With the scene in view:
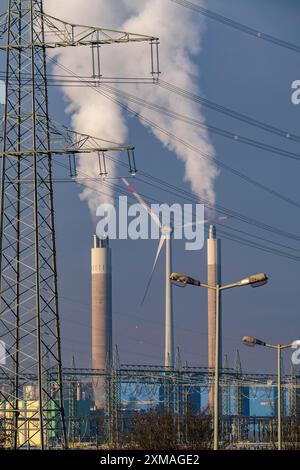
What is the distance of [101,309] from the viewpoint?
566 feet

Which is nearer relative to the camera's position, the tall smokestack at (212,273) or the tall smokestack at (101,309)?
the tall smokestack at (101,309)

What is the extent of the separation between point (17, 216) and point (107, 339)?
13233cm

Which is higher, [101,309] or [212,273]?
[212,273]

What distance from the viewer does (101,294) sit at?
17700 centimetres

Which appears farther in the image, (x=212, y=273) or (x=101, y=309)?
(x=212, y=273)

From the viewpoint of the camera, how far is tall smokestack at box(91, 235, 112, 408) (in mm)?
172000

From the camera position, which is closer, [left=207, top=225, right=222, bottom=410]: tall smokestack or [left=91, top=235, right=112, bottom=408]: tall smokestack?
[left=91, top=235, right=112, bottom=408]: tall smokestack

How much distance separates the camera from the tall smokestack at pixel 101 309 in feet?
564

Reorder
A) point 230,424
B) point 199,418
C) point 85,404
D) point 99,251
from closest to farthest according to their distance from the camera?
point 199,418
point 230,424
point 85,404
point 99,251
